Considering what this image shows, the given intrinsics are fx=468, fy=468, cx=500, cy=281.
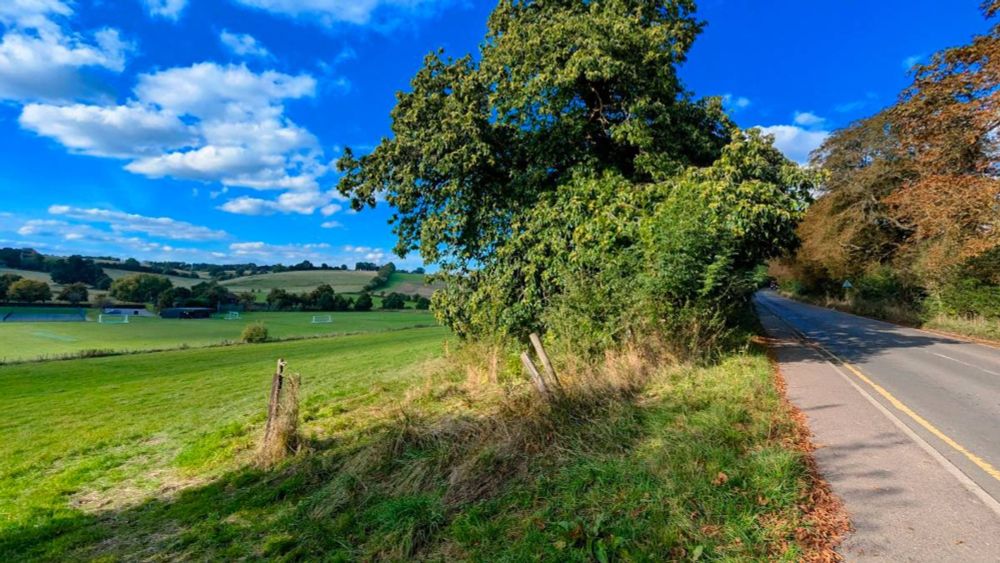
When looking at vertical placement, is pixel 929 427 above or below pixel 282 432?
above

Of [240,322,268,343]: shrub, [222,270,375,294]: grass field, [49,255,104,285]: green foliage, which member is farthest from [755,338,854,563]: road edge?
[49,255,104,285]: green foliage

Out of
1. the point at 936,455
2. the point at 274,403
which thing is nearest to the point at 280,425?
the point at 274,403

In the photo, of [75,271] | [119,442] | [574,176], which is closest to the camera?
[119,442]

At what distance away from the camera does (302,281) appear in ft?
314

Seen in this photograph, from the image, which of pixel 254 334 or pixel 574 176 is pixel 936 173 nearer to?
pixel 574 176

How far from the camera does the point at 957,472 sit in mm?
5133

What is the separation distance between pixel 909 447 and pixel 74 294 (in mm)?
91729

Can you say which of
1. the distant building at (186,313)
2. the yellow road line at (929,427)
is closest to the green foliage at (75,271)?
the distant building at (186,313)

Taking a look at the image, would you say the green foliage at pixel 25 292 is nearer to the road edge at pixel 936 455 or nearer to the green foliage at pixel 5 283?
the green foliage at pixel 5 283

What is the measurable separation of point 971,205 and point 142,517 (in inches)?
1031

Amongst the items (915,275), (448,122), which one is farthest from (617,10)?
(915,275)

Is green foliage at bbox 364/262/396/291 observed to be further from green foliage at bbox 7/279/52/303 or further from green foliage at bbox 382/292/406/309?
green foliage at bbox 7/279/52/303

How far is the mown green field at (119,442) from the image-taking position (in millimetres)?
6156

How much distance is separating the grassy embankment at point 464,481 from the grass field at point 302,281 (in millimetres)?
80898
